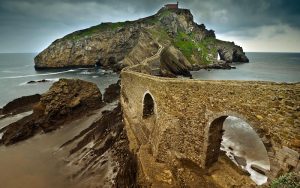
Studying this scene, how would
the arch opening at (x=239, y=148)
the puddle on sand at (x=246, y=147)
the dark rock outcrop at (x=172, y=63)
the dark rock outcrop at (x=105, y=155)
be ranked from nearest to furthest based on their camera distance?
the arch opening at (x=239, y=148), the dark rock outcrop at (x=105, y=155), the puddle on sand at (x=246, y=147), the dark rock outcrop at (x=172, y=63)

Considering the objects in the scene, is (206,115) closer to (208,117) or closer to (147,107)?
(208,117)

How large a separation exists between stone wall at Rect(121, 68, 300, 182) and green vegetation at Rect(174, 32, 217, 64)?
63.4 metres

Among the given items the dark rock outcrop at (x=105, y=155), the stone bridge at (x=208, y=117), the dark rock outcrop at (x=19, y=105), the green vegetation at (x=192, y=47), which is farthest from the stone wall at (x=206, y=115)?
the green vegetation at (x=192, y=47)

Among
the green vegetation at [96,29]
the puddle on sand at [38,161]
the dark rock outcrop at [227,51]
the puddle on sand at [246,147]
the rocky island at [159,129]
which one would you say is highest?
the green vegetation at [96,29]

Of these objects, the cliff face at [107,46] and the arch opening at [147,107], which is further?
the cliff face at [107,46]

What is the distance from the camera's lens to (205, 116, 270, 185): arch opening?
12.7 m

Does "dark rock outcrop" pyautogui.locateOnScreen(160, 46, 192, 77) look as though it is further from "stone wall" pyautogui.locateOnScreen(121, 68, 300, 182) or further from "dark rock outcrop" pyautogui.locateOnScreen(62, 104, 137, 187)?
"stone wall" pyautogui.locateOnScreen(121, 68, 300, 182)

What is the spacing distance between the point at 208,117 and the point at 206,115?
164mm

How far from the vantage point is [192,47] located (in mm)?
83688

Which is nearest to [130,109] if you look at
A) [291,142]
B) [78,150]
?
[78,150]

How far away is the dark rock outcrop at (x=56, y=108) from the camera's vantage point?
2369cm

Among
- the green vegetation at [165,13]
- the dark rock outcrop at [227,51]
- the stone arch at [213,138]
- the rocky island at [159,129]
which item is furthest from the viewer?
the dark rock outcrop at [227,51]

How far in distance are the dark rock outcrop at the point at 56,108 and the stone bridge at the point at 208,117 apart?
10542mm

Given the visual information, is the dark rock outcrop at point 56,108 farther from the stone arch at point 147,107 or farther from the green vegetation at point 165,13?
the green vegetation at point 165,13
